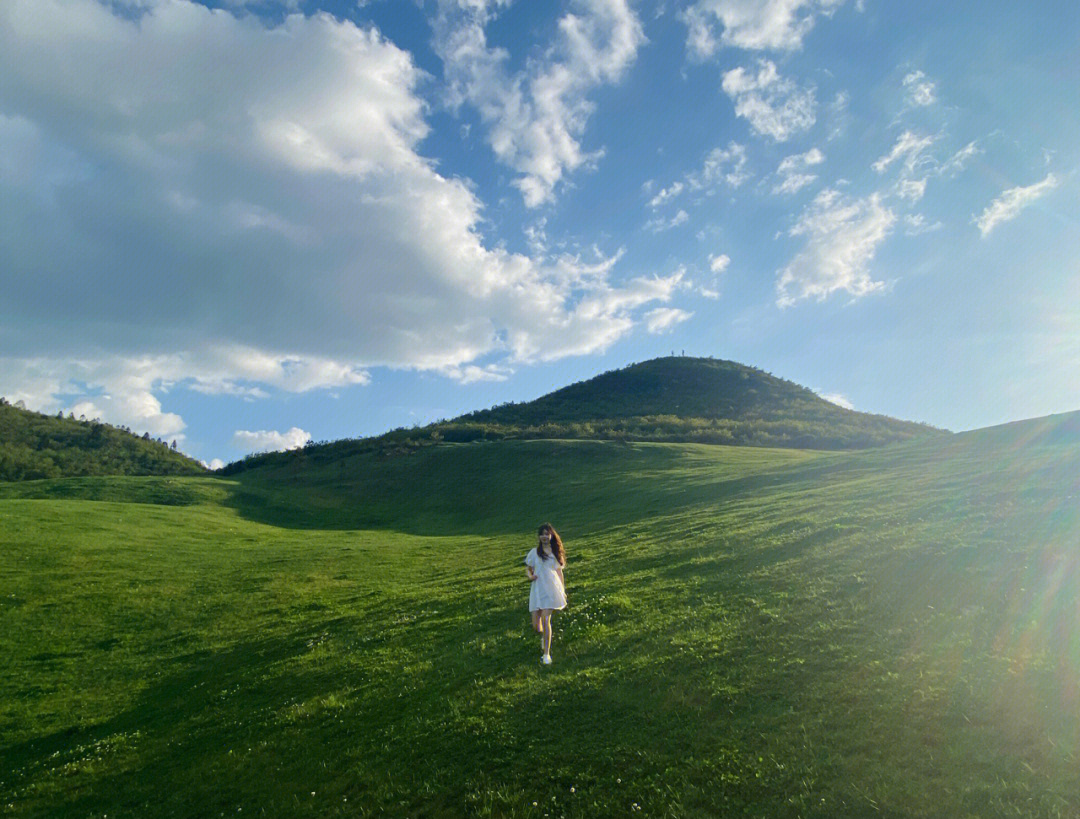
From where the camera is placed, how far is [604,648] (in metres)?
17.5

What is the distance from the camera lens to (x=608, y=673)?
51.3 ft

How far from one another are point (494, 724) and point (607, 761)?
307 cm

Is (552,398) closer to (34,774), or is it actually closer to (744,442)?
(744,442)

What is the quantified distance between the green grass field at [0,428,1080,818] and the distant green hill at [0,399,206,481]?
261 feet

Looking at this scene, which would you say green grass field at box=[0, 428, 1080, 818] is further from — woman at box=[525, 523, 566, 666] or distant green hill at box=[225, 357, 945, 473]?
distant green hill at box=[225, 357, 945, 473]

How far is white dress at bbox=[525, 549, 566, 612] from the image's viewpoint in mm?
17062

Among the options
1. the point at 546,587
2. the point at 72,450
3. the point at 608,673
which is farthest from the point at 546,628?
the point at 72,450

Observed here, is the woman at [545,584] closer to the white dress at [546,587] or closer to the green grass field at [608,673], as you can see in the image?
the white dress at [546,587]

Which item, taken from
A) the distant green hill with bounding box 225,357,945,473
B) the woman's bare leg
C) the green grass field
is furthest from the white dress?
the distant green hill with bounding box 225,357,945,473

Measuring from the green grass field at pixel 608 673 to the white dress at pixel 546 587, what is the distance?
1617 millimetres

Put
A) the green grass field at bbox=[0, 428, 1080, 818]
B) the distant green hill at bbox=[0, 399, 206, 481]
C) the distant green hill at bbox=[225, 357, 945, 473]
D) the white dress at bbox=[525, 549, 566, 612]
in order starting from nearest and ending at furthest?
the green grass field at bbox=[0, 428, 1080, 818] → the white dress at bbox=[525, 549, 566, 612] → the distant green hill at bbox=[0, 399, 206, 481] → the distant green hill at bbox=[225, 357, 945, 473]

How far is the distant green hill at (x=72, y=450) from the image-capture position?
105312 millimetres

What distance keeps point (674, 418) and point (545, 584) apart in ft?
379

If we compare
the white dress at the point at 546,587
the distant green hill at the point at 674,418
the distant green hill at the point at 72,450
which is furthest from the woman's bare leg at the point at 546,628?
the distant green hill at the point at 72,450
